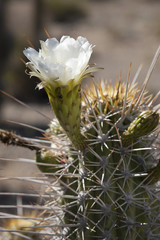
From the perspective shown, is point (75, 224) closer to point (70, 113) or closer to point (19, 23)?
point (70, 113)

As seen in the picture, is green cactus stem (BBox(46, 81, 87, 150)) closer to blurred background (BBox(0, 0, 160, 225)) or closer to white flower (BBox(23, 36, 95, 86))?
white flower (BBox(23, 36, 95, 86))

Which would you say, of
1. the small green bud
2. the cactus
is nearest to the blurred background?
the cactus

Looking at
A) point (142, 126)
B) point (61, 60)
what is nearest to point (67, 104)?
point (61, 60)

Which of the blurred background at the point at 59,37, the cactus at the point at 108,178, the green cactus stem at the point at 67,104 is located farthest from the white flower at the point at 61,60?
the blurred background at the point at 59,37

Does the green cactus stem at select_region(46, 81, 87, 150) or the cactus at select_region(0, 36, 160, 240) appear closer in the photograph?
the green cactus stem at select_region(46, 81, 87, 150)

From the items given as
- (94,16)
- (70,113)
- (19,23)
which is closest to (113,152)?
(70,113)

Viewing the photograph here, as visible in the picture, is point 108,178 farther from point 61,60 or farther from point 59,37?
point 59,37
